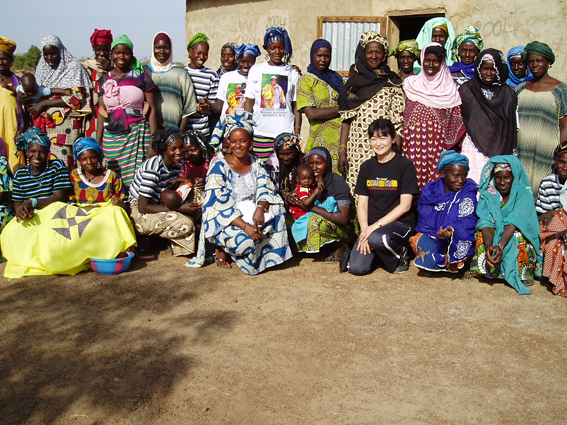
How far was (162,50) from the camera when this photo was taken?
5.83m

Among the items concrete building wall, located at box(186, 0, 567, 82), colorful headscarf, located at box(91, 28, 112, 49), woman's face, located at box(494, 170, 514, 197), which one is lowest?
woman's face, located at box(494, 170, 514, 197)

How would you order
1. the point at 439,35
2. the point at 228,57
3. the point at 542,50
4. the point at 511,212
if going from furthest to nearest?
the point at 228,57, the point at 439,35, the point at 542,50, the point at 511,212

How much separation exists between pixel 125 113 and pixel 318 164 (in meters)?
2.16

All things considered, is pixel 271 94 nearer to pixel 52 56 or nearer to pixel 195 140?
pixel 195 140

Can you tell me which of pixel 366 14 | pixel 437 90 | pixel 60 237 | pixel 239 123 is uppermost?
pixel 366 14

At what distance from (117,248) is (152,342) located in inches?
62.6

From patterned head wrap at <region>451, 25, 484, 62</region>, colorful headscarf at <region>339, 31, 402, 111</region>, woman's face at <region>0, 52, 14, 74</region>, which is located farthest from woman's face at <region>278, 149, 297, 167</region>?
woman's face at <region>0, 52, 14, 74</region>

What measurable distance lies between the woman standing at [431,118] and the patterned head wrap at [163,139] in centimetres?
240

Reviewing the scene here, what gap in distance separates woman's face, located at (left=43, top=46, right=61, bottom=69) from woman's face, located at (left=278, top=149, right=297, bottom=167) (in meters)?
2.86

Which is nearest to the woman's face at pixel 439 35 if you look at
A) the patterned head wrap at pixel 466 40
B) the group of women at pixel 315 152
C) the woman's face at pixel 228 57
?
the patterned head wrap at pixel 466 40

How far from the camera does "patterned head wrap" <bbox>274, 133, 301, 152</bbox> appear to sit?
17.3 ft

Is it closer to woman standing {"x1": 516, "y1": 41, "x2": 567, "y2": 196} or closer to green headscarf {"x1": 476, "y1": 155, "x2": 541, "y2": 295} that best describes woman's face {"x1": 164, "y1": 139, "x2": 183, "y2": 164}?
green headscarf {"x1": 476, "y1": 155, "x2": 541, "y2": 295}

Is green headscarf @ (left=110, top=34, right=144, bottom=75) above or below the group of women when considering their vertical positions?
above

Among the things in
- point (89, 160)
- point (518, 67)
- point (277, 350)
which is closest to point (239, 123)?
point (89, 160)
